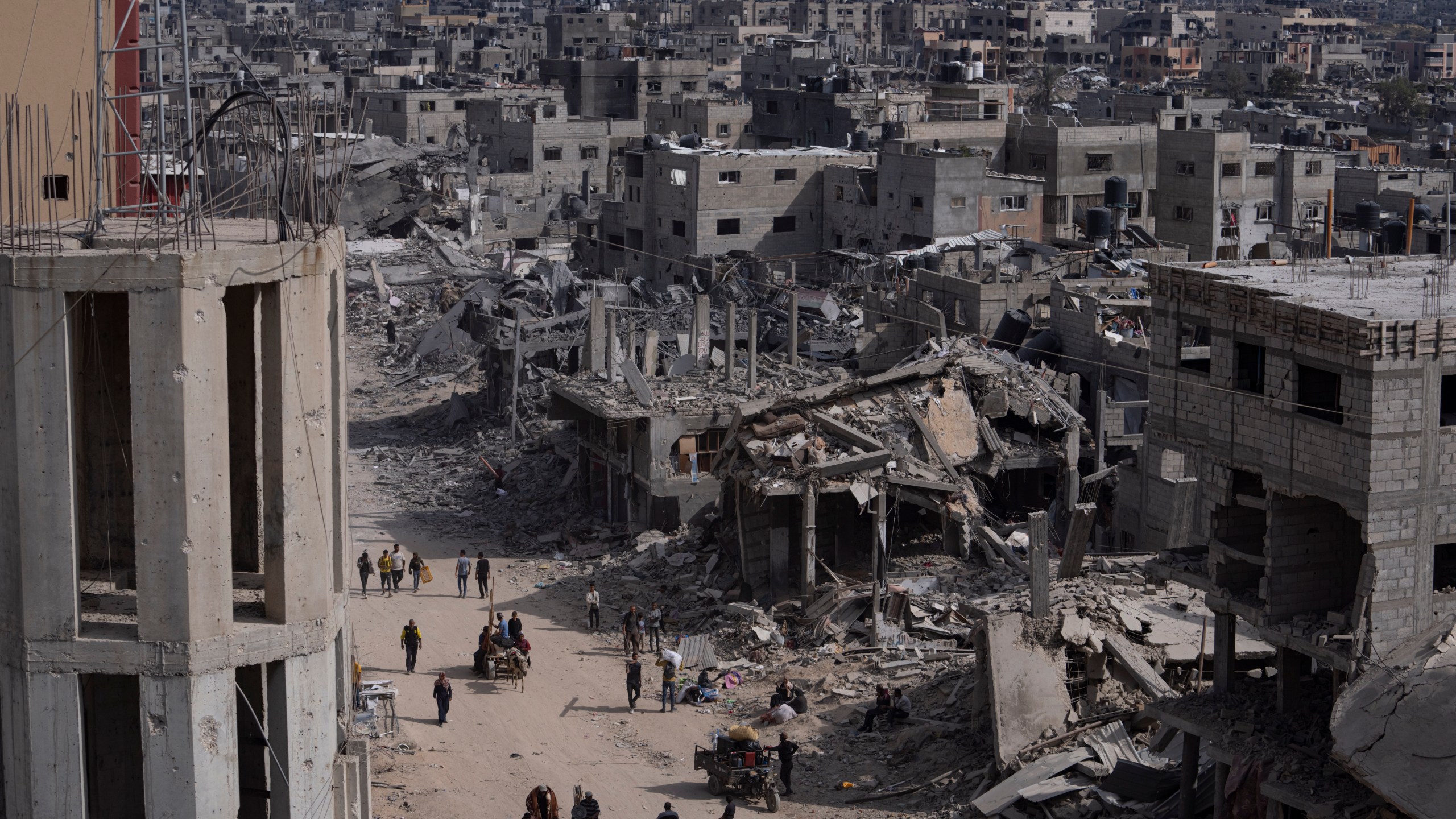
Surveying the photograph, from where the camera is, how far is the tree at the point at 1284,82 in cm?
12231

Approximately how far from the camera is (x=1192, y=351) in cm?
2317

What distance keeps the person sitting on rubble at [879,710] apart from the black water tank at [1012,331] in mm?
14244

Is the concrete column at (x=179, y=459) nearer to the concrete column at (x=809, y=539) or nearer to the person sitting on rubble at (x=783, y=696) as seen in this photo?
the person sitting on rubble at (x=783, y=696)

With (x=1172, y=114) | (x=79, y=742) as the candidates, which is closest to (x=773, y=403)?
(x=79, y=742)

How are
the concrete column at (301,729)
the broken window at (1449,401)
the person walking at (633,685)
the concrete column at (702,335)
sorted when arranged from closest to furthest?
the concrete column at (301,729) → the broken window at (1449,401) → the person walking at (633,685) → the concrete column at (702,335)

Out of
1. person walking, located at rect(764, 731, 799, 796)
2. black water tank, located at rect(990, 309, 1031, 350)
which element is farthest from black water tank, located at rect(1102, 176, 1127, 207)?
person walking, located at rect(764, 731, 799, 796)

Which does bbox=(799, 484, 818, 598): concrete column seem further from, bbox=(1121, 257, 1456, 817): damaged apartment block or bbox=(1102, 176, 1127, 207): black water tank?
bbox=(1102, 176, 1127, 207): black water tank

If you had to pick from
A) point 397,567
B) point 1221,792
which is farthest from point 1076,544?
point 397,567

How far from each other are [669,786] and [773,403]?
27.5 feet

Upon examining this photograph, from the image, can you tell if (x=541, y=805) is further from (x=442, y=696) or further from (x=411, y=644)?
(x=411, y=644)

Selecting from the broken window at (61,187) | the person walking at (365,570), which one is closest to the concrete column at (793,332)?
the person walking at (365,570)

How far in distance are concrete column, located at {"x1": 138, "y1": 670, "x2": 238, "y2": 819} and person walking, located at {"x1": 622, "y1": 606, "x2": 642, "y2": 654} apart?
12678 mm

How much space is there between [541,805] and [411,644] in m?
6.56

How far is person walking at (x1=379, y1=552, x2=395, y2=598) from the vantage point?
30.8 metres
